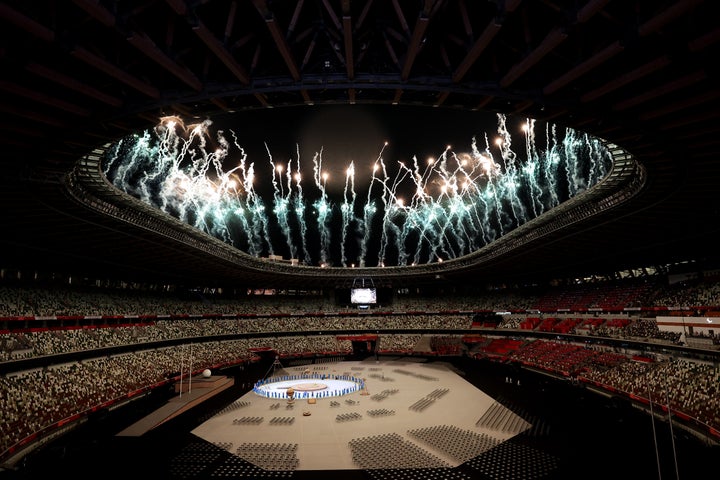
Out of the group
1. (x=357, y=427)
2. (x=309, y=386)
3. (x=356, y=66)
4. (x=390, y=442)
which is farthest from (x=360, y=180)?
(x=356, y=66)

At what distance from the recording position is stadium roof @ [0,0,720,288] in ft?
27.6

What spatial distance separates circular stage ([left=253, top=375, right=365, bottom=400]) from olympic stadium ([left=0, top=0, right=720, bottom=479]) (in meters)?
0.64

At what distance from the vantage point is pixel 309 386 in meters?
41.7

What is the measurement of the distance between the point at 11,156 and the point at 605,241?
38016mm

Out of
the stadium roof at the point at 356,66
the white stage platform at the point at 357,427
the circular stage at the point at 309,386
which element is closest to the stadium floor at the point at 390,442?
the white stage platform at the point at 357,427

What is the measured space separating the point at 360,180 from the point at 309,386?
24.8 metres

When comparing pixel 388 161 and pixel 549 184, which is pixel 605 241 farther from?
pixel 388 161

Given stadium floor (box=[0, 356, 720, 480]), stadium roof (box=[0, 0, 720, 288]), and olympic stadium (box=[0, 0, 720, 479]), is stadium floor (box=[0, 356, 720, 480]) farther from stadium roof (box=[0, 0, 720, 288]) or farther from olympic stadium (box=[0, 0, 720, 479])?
stadium roof (box=[0, 0, 720, 288])

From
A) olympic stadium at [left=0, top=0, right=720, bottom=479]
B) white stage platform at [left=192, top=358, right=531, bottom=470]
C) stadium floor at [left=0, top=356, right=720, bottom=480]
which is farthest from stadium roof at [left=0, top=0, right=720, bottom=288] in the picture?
white stage platform at [left=192, top=358, right=531, bottom=470]

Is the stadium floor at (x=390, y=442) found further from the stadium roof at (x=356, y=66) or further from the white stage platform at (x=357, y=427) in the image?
the stadium roof at (x=356, y=66)

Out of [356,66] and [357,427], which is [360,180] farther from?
[356,66]

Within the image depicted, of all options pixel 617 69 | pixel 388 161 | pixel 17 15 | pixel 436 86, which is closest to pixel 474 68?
pixel 436 86

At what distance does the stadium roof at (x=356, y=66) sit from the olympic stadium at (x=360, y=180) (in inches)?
2.8

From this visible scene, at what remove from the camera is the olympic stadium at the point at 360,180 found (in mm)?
9531
